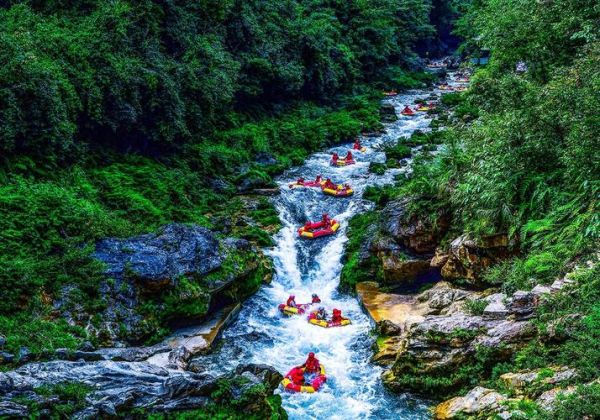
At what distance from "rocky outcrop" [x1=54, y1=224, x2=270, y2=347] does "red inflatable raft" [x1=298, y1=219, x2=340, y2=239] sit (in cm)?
366

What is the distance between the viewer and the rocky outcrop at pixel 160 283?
44.9 feet

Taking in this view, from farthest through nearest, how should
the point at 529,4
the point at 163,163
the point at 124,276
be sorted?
the point at 163,163 < the point at 529,4 < the point at 124,276

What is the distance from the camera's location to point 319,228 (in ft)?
68.1

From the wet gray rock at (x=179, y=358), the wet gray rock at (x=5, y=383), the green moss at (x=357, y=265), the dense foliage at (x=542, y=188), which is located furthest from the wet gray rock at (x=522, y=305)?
the wet gray rock at (x=5, y=383)

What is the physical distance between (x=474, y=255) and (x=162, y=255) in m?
8.30

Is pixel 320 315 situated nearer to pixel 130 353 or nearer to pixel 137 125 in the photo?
pixel 130 353

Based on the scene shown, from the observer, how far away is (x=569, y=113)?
1309 centimetres

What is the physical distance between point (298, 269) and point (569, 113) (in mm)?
9654

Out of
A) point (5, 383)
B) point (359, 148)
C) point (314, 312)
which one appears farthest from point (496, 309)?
point (359, 148)

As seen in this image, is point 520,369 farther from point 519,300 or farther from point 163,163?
point 163,163

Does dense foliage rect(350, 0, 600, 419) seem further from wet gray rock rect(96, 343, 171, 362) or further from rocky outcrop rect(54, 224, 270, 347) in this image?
rocky outcrop rect(54, 224, 270, 347)

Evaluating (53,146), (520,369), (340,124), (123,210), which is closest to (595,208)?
(520,369)

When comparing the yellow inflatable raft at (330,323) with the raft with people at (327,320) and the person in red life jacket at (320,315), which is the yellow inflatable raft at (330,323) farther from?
the person in red life jacket at (320,315)

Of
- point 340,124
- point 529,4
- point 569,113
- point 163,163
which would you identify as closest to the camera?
point 569,113
